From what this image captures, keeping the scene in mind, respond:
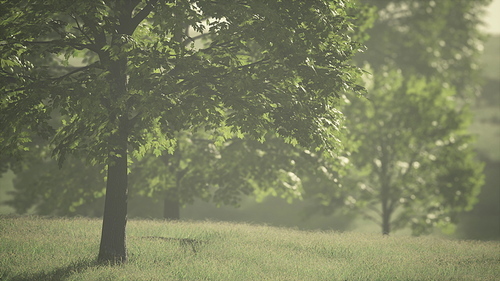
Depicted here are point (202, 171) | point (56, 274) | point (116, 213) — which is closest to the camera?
point (56, 274)

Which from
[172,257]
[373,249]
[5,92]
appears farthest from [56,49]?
[373,249]

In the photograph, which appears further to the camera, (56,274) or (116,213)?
(116,213)

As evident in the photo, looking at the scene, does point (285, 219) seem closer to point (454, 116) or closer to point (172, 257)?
point (454, 116)

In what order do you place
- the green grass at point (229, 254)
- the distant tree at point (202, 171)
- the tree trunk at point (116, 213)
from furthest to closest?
1. the distant tree at point (202, 171)
2. the tree trunk at point (116, 213)
3. the green grass at point (229, 254)

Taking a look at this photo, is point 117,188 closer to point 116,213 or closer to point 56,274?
point 116,213

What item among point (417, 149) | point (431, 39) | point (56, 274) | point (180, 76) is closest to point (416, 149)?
point (417, 149)

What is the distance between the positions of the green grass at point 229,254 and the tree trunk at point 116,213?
0.40 meters

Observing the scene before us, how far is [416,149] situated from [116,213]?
17.1 meters

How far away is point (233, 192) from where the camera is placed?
18.0 metres

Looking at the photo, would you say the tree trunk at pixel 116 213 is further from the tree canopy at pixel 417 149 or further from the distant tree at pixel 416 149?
the tree canopy at pixel 417 149

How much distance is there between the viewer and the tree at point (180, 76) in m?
10.4

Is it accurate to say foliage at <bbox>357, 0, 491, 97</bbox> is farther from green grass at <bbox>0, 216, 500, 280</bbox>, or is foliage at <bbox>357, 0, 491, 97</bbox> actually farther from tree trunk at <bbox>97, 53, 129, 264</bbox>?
tree trunk at <bbox>97, 53, 129, 264</bbox>

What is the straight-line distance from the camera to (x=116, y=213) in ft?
39.0

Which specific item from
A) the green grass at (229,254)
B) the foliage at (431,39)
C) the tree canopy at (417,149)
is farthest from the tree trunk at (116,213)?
the foliage at (431,39)
